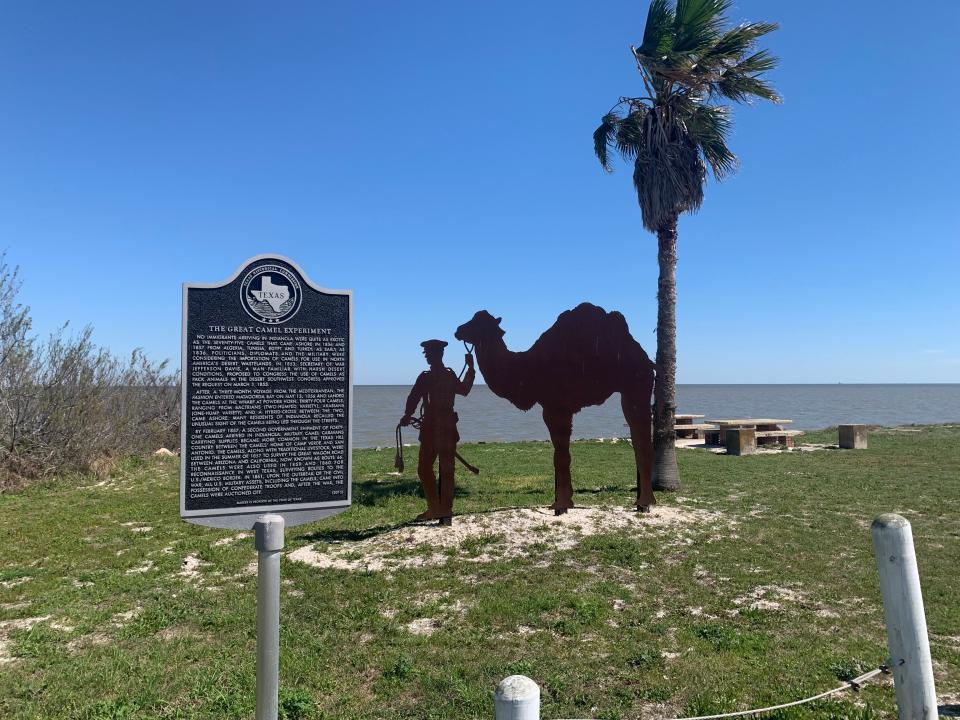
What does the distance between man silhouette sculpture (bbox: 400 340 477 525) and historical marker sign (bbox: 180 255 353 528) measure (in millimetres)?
4873

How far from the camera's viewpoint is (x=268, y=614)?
341cm

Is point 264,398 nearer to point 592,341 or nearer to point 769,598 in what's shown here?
point 769,598

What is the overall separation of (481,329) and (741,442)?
13.2m

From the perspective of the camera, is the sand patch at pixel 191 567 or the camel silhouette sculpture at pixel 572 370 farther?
the camel silhouette sculpture at pixel 572 370

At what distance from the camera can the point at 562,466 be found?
9.70 meters

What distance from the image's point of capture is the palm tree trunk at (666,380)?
12.5 m

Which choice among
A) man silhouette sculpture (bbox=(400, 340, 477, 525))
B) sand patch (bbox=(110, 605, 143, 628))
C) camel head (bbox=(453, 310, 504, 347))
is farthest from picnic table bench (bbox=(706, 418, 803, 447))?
sand patch (bbox=(110, 605, 143, 628))

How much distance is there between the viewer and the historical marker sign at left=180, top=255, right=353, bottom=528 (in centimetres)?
396

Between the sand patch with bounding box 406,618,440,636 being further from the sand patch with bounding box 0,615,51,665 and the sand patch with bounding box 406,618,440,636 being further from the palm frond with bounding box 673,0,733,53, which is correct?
the palm frond with bounding box 673,0,733,53

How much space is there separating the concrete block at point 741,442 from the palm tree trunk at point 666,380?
7981 millimetres

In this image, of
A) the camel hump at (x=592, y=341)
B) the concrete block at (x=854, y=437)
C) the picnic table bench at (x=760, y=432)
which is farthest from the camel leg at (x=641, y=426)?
the concrete block at (x=854, y=437)

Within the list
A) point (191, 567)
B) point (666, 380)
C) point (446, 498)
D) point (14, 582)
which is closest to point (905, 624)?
point (446, 498)

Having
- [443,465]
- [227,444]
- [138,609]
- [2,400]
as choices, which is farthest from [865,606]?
[2,400]

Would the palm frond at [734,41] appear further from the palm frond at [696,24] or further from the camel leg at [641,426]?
the camel leg at [641,426]
